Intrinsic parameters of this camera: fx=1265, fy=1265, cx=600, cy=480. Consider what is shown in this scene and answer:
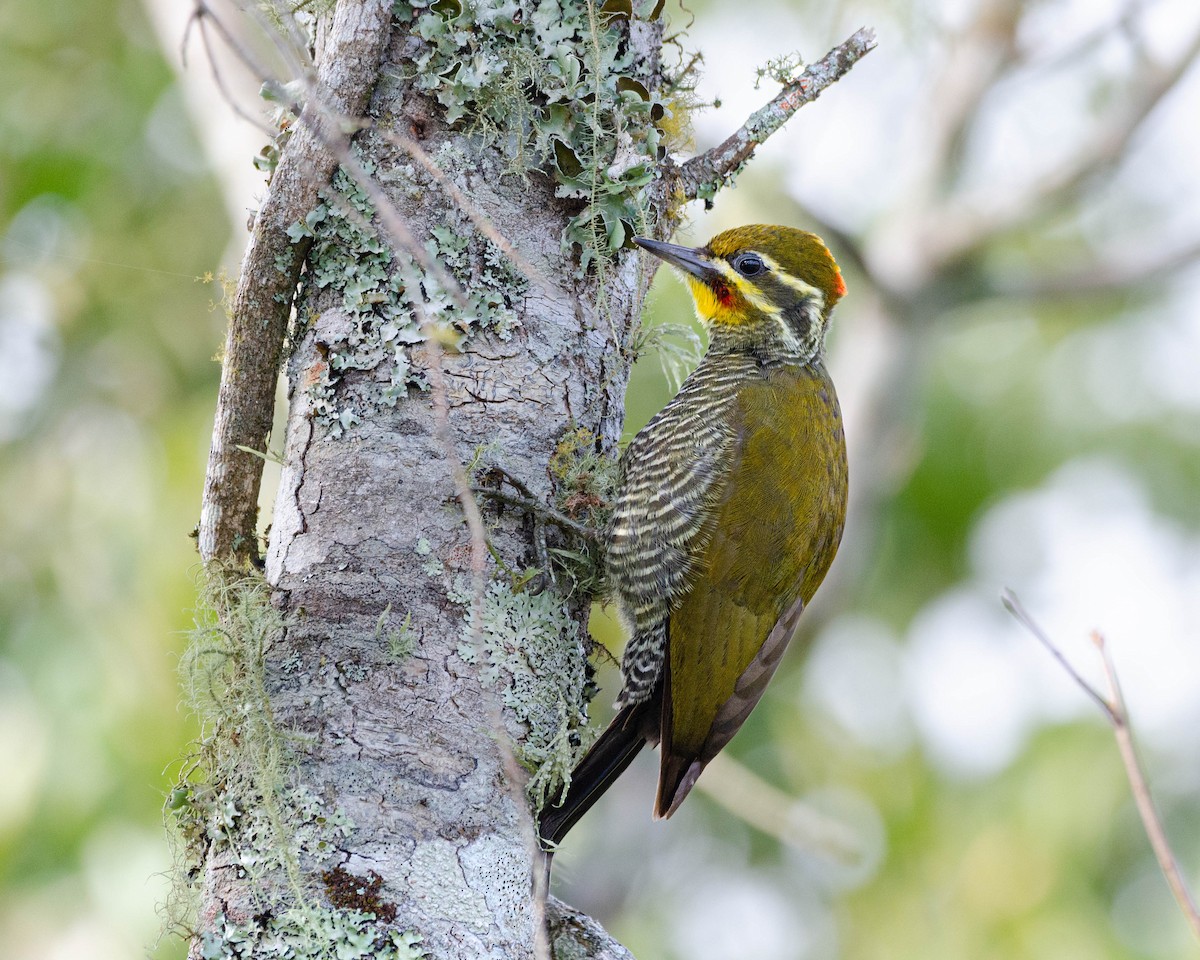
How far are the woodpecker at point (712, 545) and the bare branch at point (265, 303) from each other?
2.19 ft

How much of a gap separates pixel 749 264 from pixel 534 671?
139cm

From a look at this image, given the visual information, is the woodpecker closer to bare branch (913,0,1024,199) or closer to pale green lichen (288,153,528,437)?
pale green lichen (288,153,528,437)

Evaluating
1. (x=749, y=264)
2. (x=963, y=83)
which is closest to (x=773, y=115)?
(x=749, y=264)

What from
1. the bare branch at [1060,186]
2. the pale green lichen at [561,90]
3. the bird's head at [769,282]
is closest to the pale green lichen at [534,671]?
the pale green lichen at [561,90]

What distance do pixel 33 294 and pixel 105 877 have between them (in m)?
2.66

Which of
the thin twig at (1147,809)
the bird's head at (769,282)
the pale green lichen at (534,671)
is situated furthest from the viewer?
the bird's head at (769,282)

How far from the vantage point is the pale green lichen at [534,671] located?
200cm

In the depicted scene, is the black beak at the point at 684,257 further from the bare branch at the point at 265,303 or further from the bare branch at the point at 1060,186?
the bare branch at the point at 1060,186

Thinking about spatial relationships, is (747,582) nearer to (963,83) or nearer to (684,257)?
(684,257)

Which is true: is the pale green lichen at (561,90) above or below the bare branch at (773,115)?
above

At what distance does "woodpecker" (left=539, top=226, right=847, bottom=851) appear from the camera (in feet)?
8.73

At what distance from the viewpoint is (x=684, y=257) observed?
2818 mm

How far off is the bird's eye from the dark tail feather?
110 cm

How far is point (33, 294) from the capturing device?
5.48m
